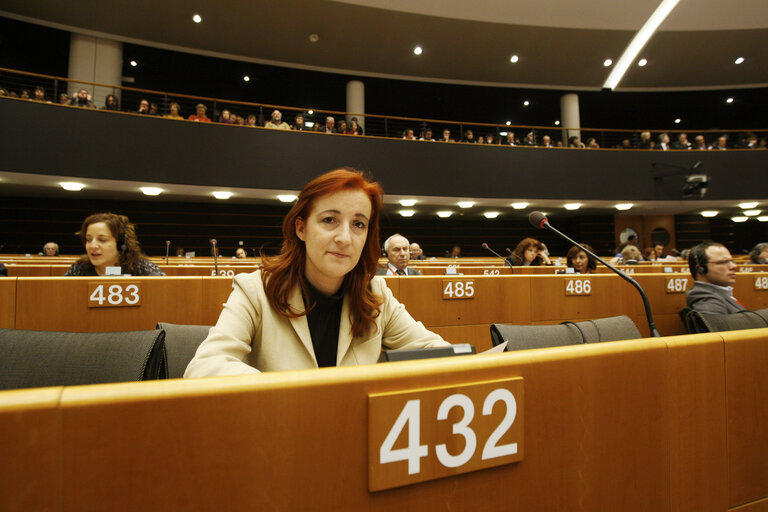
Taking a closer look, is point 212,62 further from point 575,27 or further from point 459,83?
point 575,27

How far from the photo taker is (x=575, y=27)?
9148mm

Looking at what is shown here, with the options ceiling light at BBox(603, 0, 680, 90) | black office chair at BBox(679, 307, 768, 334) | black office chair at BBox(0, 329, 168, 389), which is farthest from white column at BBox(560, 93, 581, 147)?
black office chair at BBox(0, 329, 168, 389)

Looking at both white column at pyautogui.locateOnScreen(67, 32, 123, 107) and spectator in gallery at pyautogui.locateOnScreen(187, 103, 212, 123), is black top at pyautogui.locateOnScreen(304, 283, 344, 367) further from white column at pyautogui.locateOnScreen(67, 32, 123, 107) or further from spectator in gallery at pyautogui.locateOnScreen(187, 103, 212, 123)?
white column at pyautogui.locateOnScreen(67, 32, 123, 107)

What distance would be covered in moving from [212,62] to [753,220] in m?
19.2

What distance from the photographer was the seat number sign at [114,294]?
1943 millimetres

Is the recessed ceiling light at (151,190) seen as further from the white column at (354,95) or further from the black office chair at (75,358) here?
the black office chair at (75,358)

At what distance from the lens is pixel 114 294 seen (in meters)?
1.98

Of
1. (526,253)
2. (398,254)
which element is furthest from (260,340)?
(526,253)

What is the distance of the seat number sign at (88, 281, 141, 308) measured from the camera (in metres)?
1.94

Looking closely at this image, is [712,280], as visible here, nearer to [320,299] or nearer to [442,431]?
[320,299]

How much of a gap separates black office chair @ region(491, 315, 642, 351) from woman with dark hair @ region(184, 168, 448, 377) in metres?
0.40

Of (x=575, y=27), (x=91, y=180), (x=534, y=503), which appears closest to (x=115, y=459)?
(x=534, y=503)

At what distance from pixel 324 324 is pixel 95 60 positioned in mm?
10927

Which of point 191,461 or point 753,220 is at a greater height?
point 753,220
